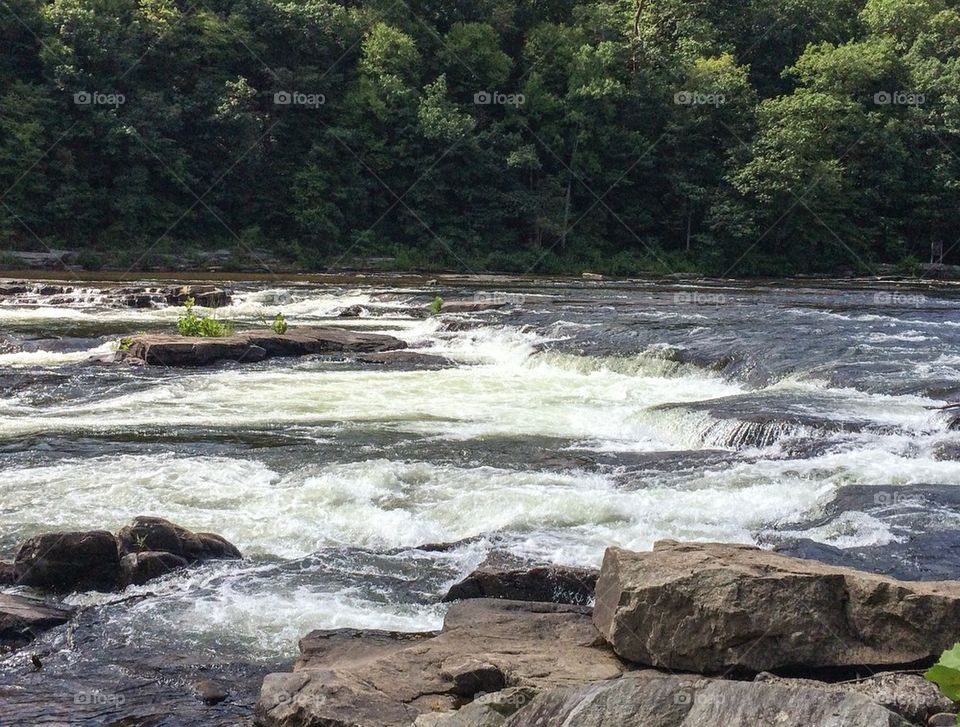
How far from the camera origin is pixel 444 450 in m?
12.0

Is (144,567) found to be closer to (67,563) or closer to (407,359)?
(67,563)

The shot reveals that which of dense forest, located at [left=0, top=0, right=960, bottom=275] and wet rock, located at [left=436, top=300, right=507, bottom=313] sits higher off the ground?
dense forest, located at [left=0, top=0, right=960, bottom=275]

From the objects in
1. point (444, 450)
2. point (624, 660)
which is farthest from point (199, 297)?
point (624, 660)

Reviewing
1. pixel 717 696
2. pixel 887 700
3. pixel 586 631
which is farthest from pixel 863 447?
pixel 717 696

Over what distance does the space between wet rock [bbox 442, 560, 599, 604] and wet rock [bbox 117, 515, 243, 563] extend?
2049 mm

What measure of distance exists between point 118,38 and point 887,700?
4161 centimetres

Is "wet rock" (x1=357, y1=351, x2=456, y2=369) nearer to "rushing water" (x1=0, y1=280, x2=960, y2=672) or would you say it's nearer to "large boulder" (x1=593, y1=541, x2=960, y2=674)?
"rushing water" (x1=0, y1=280, x2=960, y2=672)

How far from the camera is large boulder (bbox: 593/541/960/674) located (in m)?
5.21

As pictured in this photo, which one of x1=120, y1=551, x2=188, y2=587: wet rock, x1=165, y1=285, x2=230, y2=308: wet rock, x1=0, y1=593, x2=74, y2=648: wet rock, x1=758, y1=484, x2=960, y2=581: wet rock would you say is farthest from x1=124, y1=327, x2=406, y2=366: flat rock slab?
x1=758, y1=484, x2=960, y2=581: wet rock

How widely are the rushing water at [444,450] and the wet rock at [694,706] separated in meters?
2.87

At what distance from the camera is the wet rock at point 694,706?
378 centimetres

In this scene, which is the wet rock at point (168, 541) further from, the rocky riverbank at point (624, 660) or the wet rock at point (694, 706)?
the wet rock at point (694, 706)

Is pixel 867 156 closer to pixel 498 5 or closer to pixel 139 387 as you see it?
pixel 498 5

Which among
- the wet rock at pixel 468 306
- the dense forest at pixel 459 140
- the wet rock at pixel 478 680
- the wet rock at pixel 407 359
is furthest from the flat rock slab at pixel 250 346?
the dense forest at pixel 459 140
